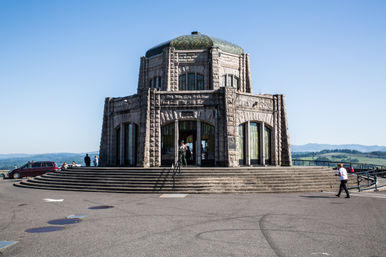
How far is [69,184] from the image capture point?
64.8ft

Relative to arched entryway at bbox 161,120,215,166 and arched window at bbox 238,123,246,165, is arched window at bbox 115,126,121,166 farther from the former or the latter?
arched window at bbox 238,123,246,165

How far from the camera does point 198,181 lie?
17.9 metres

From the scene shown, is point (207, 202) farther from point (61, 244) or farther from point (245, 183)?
point (61, 244)

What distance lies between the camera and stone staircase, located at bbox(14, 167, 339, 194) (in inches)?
686

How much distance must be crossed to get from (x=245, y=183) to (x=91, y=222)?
10.2 m

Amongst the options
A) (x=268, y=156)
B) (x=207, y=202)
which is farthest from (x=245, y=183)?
(x=268, y=156)

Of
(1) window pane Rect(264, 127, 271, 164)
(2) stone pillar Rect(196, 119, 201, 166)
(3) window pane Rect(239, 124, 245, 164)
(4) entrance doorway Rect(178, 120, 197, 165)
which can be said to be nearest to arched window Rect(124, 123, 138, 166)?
(4) entrance doorway Rect(178, 120, 197, 165)

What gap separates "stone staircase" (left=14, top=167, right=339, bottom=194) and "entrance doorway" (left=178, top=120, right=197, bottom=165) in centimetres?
495

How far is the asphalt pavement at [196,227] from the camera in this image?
671 centimetres

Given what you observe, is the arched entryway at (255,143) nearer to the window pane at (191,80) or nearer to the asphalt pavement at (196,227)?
the window pane at (191,80)

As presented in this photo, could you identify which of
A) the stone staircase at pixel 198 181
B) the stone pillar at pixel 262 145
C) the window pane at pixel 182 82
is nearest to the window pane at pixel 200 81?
the window pane at pixel 182 82

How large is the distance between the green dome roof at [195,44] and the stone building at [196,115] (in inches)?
3.5

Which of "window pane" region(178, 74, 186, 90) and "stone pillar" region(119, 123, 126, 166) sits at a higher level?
"window pane" region(178, 74, 186, 90)

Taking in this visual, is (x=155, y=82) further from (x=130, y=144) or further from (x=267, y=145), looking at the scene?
(x=267, y=145)
